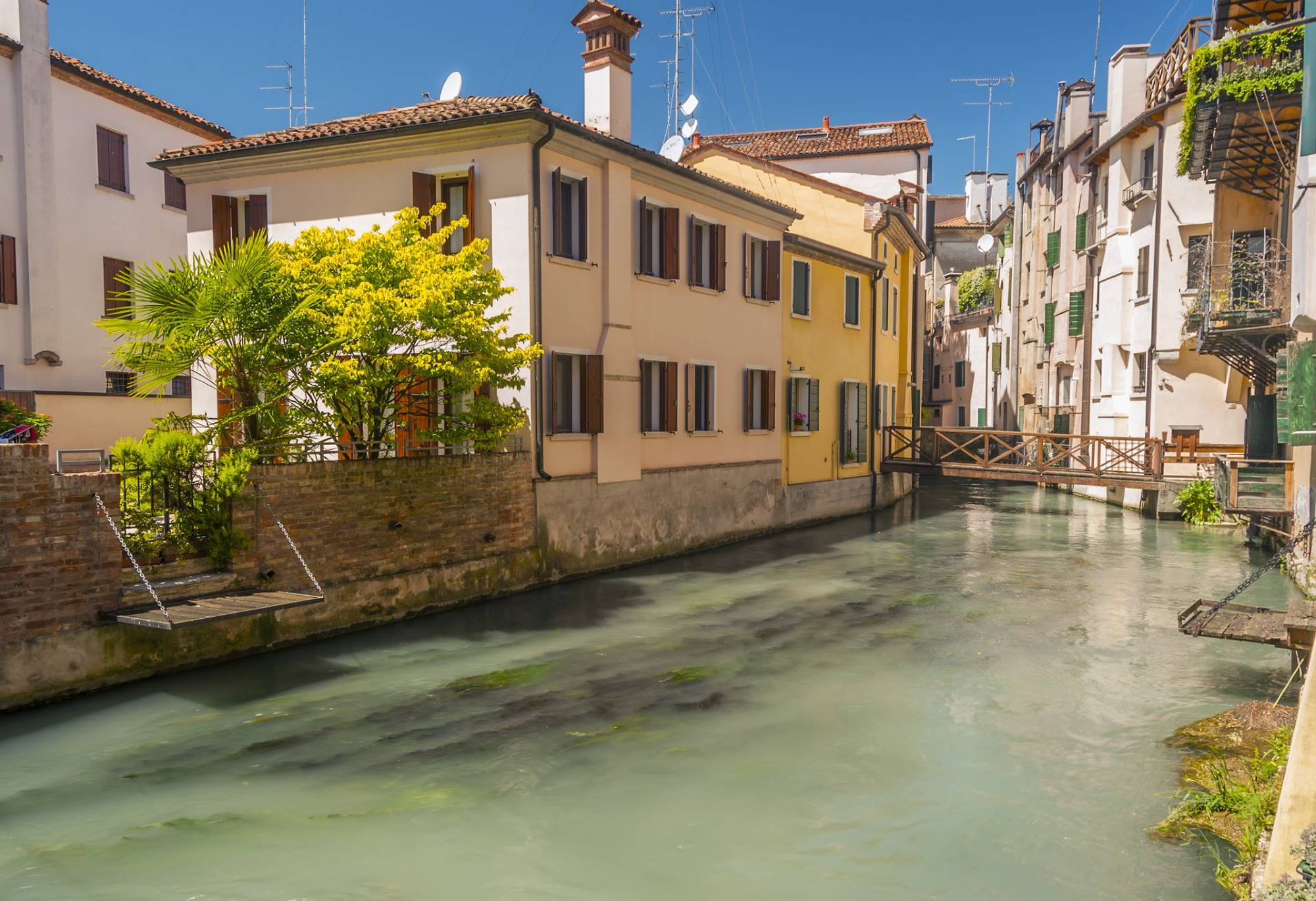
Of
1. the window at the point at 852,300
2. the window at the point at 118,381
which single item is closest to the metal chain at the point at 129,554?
the window at the point at 118,381

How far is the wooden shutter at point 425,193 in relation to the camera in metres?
14.1

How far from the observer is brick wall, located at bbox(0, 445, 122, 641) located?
811 centimetres

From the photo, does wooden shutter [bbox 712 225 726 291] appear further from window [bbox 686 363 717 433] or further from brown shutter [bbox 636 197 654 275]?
brown shutter [bbox 636 197 654 275]

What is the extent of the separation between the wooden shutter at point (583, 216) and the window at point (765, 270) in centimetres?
571

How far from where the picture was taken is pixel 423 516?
40.7ft

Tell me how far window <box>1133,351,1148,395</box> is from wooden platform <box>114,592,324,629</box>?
2277cm

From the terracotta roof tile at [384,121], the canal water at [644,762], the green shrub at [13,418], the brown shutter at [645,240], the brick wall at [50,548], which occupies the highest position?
the terracotta roof tile at [384,121]

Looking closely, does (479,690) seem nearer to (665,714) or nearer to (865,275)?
(665,714)

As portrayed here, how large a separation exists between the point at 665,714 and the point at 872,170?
29.9 metres

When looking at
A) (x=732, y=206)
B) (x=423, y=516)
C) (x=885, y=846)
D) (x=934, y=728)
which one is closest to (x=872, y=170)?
(x=732, y=206)

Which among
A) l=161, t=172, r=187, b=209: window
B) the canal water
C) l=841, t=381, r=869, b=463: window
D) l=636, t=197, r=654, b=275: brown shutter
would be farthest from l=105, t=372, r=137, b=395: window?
l=841, t=381, r=869, b=463: window

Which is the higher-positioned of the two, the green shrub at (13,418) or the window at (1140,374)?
the window at (1140,374)

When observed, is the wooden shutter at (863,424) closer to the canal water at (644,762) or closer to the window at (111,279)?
the canal water at (644,762)

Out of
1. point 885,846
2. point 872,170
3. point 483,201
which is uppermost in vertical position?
point 872,170
